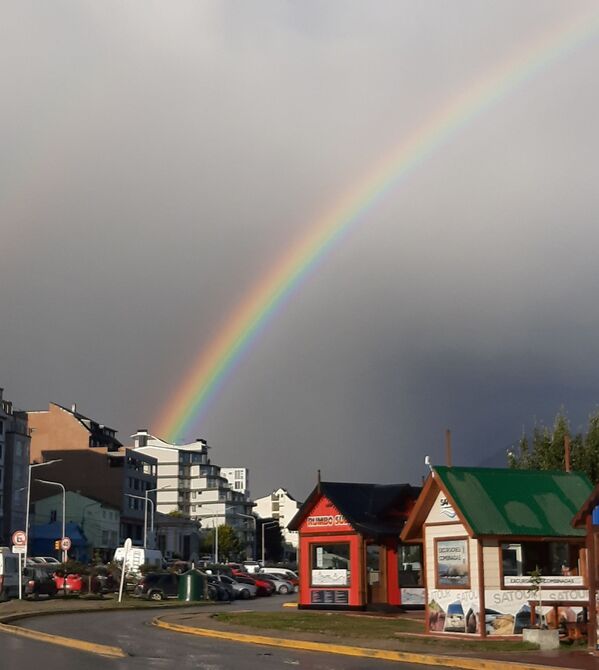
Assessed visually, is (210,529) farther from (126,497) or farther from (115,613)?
(115,613)

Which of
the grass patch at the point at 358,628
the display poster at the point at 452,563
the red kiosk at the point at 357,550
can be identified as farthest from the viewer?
the red kiosk at the point at 357,550

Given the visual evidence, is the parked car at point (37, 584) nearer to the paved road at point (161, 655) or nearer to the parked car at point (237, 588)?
the parked car at point (237, 588)

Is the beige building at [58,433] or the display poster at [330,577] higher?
the beige building at [58,433]

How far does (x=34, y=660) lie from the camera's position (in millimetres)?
21172

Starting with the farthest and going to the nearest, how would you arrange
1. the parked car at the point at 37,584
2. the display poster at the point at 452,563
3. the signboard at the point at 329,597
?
1. the parked car at the point at 37,584
2. the signboard at the point at 329,597
3. the display poster at the point at 452,563

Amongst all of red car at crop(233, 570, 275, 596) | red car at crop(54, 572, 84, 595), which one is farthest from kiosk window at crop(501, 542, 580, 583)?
red car at crop(233, 570, 275, 596)

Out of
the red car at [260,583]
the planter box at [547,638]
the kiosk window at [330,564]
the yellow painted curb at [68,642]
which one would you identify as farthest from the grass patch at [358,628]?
the red car at [260,583]

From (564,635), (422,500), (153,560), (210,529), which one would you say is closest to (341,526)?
(422,500)

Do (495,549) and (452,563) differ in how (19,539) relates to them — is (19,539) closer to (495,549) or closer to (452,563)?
(452,563)

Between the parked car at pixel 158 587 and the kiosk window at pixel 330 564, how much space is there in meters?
15.3

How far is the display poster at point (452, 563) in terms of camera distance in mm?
27922

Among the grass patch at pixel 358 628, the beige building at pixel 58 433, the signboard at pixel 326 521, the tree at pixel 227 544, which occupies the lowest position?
the tree at pixel 227 544

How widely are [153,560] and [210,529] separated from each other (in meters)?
113

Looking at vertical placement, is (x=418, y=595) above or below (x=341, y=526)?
below
